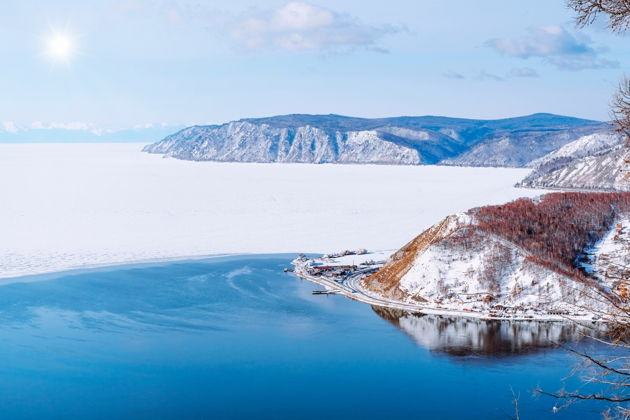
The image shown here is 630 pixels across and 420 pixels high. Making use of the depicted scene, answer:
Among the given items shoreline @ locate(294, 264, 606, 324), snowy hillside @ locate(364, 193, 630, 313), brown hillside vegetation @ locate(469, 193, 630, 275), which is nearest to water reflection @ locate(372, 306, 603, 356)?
shoreline @ locate(294, 264, 606, 324)

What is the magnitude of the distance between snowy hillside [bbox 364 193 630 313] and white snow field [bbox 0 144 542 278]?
48.3 feet

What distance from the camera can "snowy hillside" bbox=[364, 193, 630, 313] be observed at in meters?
43.5

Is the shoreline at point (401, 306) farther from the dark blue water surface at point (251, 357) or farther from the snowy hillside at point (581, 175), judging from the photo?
the snowy hillside at point (581, 175)

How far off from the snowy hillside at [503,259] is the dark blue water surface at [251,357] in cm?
383

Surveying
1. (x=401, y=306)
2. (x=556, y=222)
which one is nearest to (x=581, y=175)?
(x=556, y=222)

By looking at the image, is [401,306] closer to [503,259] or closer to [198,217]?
[503,259]

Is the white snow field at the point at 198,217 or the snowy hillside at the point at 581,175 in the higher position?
the snowy hillside at the point at 581,175

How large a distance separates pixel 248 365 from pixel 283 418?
669 centimetres

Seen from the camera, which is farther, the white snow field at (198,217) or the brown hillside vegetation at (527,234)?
the white snow field at (198,217)

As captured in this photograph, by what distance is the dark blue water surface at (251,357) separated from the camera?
2703cm

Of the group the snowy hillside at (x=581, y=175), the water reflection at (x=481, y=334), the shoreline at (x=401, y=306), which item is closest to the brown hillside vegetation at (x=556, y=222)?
the shoreline at (x=401, y=306)

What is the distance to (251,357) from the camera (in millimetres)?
33062

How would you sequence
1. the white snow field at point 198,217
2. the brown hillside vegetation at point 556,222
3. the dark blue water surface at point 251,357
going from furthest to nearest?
the white snow field at point 198,217
the brown hillside vegetation at point 556,222
the dark blue water surface at point 251,357

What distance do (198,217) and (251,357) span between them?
52.4 metres
